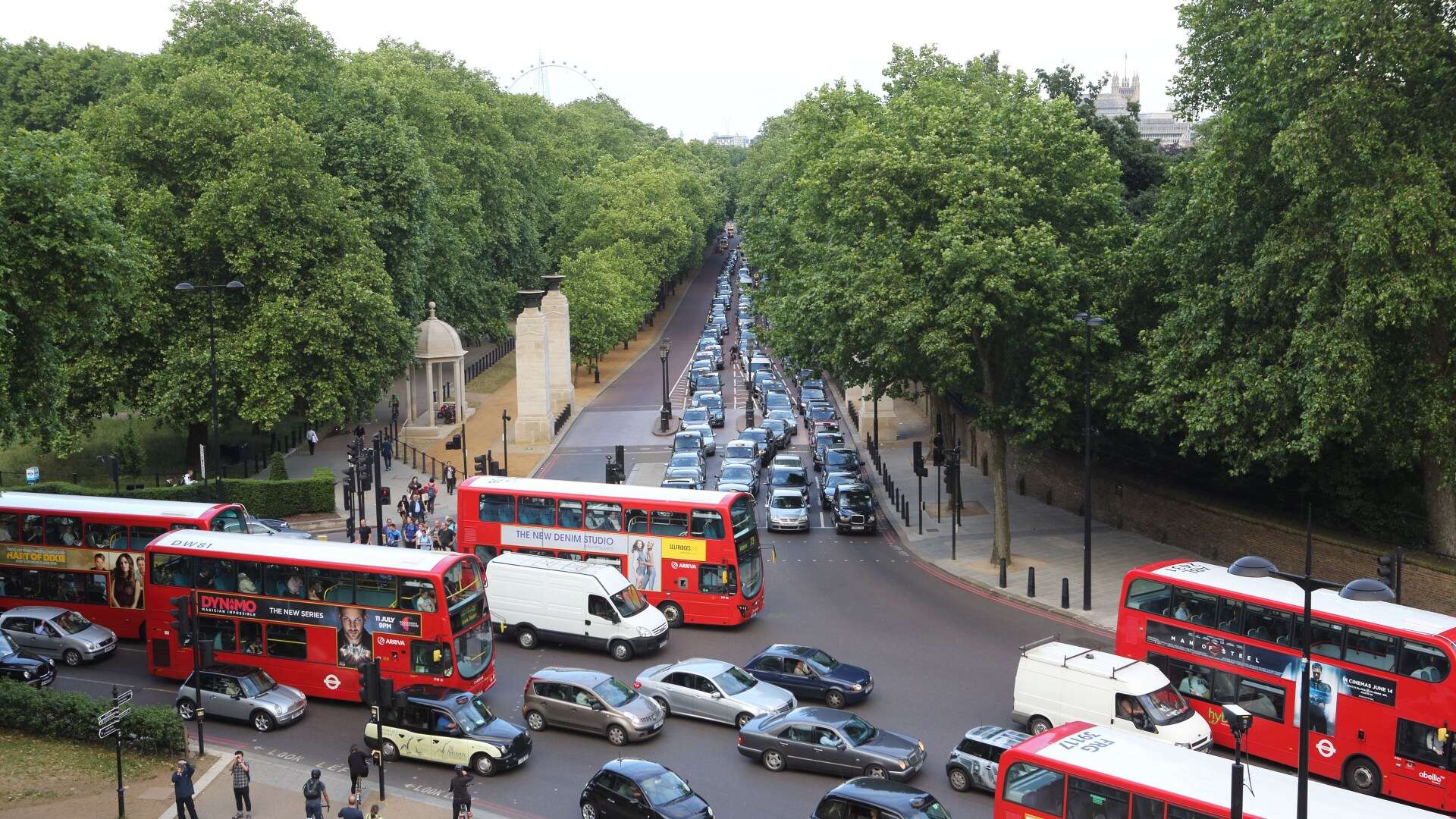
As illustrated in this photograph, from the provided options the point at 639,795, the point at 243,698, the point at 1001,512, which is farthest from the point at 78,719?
the point at 1001,512

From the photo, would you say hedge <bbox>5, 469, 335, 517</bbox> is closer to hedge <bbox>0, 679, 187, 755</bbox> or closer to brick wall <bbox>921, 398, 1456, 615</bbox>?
hedge <bbox>0, 679, 187, 755</bbox>

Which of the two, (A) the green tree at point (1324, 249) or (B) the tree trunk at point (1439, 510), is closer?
(A) the green tree at point (1324, 249)

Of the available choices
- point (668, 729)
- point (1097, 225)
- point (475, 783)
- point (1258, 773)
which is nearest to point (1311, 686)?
point (1258, 773)

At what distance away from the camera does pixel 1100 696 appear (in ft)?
75.9

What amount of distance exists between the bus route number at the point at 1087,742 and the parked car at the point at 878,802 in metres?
2.07

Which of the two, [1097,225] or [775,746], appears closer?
[775,746]

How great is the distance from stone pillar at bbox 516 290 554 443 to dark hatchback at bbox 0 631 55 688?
1344 inches

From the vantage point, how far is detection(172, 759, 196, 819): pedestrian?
20875mm

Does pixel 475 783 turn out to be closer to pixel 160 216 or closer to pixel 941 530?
pixel 941 530

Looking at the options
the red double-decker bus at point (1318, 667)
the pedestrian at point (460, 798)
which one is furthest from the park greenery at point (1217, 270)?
the pedestrian at point (460, 798)

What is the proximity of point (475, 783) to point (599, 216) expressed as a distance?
83806 millimetres

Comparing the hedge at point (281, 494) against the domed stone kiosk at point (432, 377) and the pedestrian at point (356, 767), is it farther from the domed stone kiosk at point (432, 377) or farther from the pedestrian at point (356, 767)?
the pedestrian at point (356, 767)

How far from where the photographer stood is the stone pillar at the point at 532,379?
61.6 metres

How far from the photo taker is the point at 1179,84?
3597 cm
